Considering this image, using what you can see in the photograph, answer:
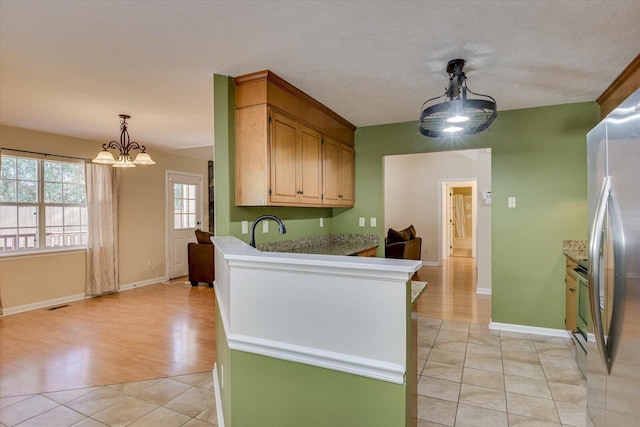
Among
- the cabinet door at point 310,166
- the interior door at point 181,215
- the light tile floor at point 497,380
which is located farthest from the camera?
the interior door at point 181,215

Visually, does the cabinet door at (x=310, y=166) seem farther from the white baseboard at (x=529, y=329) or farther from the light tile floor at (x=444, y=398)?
the white baseboard at (x=529, y=329)

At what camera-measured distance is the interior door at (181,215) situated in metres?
6.54

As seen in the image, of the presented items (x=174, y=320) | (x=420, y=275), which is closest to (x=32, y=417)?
(x=174, y=320)

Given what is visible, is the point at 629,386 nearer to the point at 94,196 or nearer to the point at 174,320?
the point at 174,320

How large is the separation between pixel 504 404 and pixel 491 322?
161cm

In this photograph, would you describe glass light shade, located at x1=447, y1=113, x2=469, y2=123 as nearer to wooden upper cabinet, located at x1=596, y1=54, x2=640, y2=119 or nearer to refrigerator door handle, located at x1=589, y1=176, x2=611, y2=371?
refrigerator door handle, located at x1=589, y1=176, x2=611, y2=371

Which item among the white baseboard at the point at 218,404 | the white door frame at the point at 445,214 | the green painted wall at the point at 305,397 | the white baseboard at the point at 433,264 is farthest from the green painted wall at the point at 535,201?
the white baseboard at the point at 433,264

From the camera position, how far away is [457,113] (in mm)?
2229

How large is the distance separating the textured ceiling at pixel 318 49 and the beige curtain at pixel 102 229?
1.90 m

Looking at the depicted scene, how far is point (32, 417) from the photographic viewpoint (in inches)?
88.1

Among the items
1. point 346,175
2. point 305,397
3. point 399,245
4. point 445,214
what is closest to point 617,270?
point 305,397

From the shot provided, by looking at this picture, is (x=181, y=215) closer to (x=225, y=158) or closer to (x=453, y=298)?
(x=225, y=158)

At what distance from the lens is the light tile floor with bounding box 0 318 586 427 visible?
217 centimetres

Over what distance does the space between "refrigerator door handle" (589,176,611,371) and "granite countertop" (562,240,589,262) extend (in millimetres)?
2303
